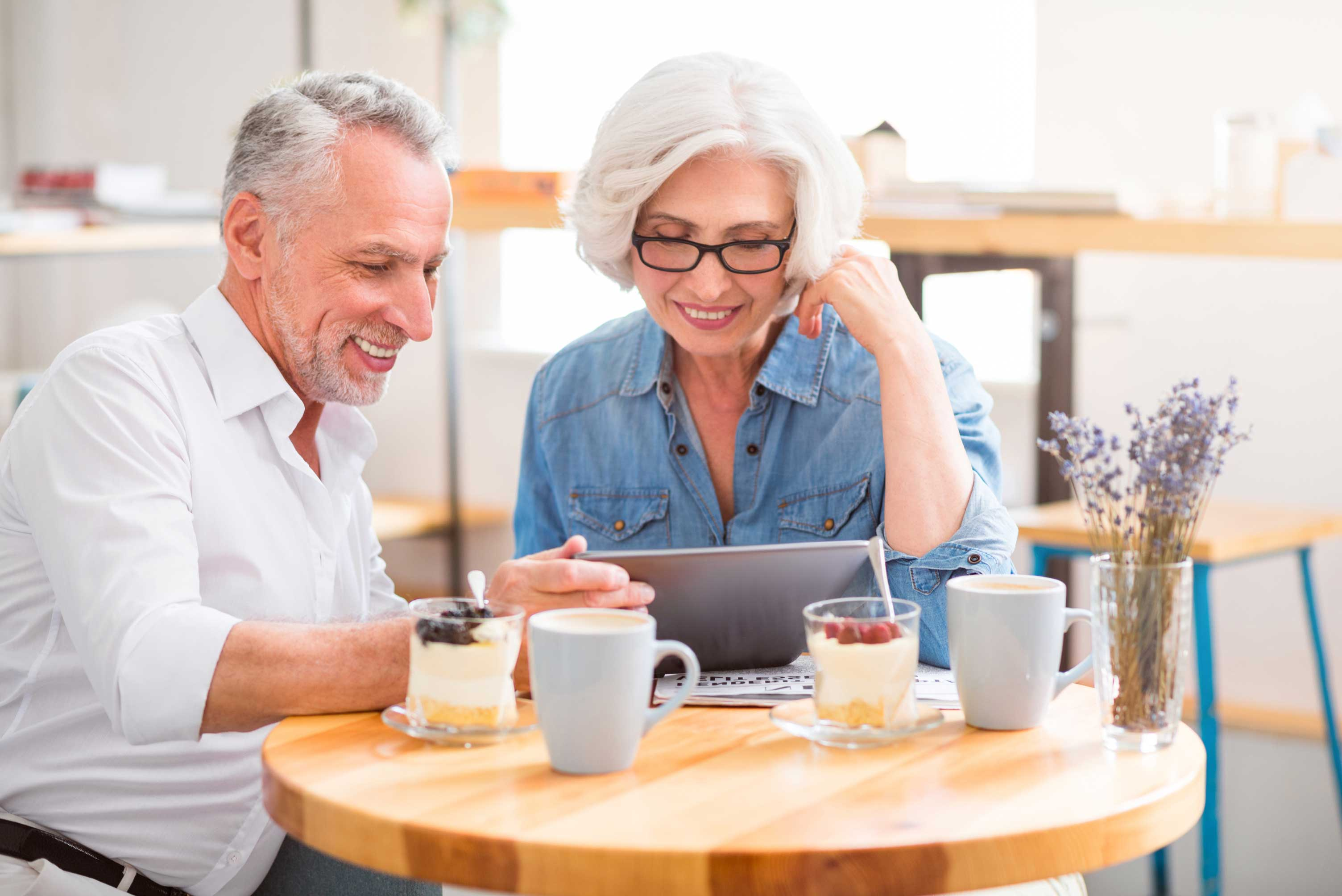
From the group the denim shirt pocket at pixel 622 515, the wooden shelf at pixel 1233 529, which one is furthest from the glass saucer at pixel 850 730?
the wooden shelf at pixel 1233 529

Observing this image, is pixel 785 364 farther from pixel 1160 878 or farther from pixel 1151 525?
pixel 1160 878

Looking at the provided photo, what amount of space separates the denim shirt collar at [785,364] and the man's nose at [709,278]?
0.40ft

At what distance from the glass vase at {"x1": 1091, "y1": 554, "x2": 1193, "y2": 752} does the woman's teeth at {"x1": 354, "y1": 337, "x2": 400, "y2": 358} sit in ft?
2.68

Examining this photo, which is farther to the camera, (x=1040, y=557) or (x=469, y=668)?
(x=1040, y=557)

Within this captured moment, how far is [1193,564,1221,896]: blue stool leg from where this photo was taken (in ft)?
7.72

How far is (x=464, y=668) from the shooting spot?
109cm

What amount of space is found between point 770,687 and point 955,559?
0.29 metres

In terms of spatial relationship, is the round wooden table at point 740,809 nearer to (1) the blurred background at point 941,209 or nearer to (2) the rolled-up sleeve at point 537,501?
(2) the rolled-up sleeve at point 537,501

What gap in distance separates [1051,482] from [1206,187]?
735 mm

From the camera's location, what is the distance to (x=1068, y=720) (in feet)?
3.81

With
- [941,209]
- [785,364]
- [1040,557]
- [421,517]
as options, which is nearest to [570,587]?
[785,364]

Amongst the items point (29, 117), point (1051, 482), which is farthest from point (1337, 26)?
point (29, 117)

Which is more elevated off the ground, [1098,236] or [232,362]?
[1098,236]

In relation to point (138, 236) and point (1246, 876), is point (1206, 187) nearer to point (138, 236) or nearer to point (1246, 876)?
point (1246, 876)
